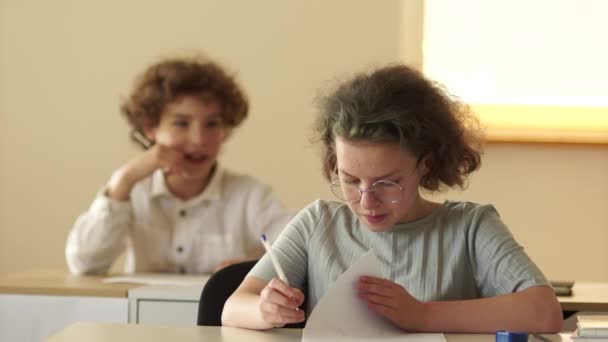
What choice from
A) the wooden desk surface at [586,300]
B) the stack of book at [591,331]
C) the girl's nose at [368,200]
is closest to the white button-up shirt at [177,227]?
the wooden desk surface at [586,300]

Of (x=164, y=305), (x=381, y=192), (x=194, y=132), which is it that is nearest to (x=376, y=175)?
(x=381, y=192)

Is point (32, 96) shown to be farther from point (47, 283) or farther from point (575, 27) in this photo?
point (575, 27)

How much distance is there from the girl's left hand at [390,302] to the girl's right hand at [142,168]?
1635mm

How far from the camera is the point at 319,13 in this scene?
3945 mm

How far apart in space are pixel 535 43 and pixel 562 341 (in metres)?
2.56

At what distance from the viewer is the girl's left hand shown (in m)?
1.54

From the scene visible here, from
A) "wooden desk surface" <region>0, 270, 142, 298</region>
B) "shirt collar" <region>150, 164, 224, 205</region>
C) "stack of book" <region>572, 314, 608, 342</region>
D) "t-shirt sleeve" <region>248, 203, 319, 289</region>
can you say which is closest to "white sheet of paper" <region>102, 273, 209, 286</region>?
"wooden desk surface" <region>0, 270, 142, 298</region>

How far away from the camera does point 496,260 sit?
172 cm

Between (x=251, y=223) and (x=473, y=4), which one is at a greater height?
(x=473, y=4)

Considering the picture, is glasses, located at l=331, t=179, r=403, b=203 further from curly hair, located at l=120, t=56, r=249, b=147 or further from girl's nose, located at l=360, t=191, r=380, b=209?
curly hair, located at l=120, t=56, r=249, b=147

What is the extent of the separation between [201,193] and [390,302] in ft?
5.43

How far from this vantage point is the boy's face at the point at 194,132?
3100mm

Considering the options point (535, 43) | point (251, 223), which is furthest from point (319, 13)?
point (251, 223)

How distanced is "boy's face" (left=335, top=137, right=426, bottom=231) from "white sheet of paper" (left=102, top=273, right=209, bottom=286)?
1.04m
